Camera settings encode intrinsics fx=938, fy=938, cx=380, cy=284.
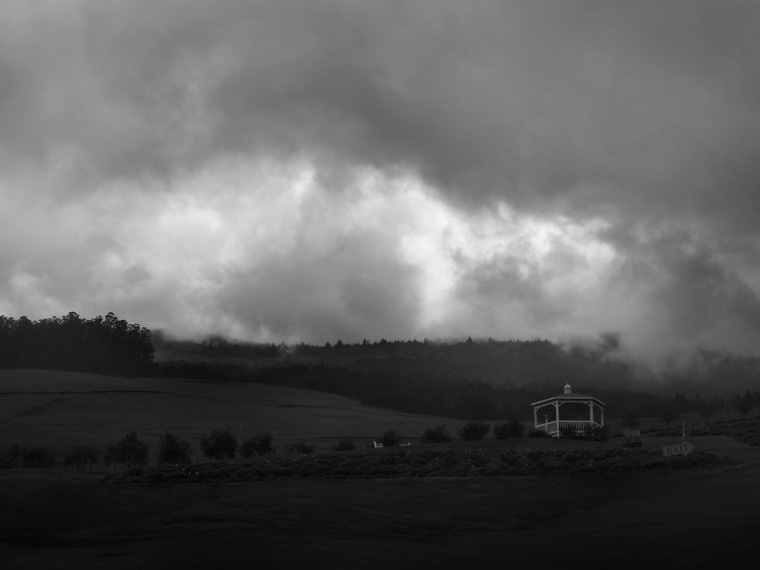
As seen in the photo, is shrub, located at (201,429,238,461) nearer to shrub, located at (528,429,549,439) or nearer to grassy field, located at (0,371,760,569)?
grassy field, located at (0,371,760,569)

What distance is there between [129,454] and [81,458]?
3.16m

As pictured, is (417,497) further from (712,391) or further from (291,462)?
(712,391)

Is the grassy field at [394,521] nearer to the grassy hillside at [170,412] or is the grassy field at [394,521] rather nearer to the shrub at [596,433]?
the shrub at [596,433]

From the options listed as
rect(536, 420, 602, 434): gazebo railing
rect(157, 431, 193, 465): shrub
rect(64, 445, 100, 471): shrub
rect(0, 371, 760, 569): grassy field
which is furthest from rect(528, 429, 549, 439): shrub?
rect(64, 445, 100, 471): shrub

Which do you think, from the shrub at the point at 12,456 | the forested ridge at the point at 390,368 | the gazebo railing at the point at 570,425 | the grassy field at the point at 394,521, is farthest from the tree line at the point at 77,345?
the grassy field at the point at 394,521

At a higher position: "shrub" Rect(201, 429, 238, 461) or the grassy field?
"shrub" Rect(201, 429, 238, 461)

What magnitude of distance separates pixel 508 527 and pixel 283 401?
243 feet

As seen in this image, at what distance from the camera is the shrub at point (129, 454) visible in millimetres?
52469

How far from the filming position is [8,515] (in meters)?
27.7

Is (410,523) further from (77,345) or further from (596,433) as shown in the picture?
(77,345)

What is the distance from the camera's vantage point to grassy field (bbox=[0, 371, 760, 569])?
20734 millimetres

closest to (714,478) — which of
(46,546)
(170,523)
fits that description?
(170,523)

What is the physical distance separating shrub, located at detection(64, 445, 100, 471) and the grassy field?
13946mm

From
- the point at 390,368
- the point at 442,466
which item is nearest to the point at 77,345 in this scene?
the point at 390,368
